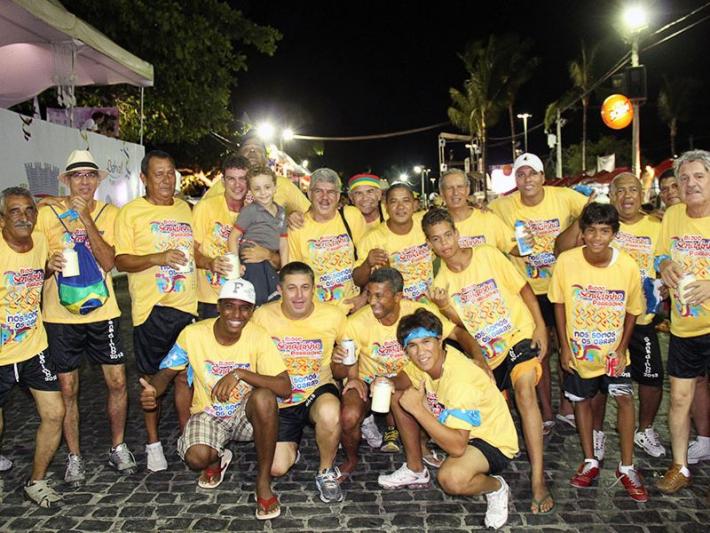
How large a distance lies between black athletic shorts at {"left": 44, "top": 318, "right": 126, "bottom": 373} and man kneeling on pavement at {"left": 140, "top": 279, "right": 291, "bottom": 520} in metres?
0.76

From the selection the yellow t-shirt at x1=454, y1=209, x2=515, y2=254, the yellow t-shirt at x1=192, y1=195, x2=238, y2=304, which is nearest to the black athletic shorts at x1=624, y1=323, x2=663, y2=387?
the yellow t-shirt at x1=454, y1=209, x2=515, y2=254

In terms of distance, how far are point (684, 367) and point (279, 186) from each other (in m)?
4.00

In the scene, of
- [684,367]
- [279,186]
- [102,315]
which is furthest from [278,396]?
[684,367]

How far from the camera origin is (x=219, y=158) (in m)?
18.6

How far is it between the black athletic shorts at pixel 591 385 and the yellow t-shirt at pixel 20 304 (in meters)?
4.08

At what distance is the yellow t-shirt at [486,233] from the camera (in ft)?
18.0

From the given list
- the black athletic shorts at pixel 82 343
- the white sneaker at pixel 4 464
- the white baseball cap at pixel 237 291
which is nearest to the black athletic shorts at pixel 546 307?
the white baseball cap at pixel 237 291

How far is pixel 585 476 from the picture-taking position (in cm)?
445

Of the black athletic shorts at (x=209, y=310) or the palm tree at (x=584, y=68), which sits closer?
the black athletic shorts at (x=209, y=310)

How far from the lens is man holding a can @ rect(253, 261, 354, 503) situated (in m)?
4.55

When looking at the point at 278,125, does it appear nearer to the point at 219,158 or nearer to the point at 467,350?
the point at 219,158

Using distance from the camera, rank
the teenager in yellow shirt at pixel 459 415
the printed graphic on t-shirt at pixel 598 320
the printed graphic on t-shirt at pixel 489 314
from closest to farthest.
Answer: the teenager in yellow shirt at pixel 459 415, the printed graphic on t-shirt at pixel 598 320, the printed graphic on t-shirt at pixel 489 314

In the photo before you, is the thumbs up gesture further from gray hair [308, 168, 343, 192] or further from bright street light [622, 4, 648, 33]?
bright street light [622, 4, 648, 33]

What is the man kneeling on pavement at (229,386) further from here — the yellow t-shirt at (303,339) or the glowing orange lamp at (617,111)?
the glowing orange lamp at (617,111)
